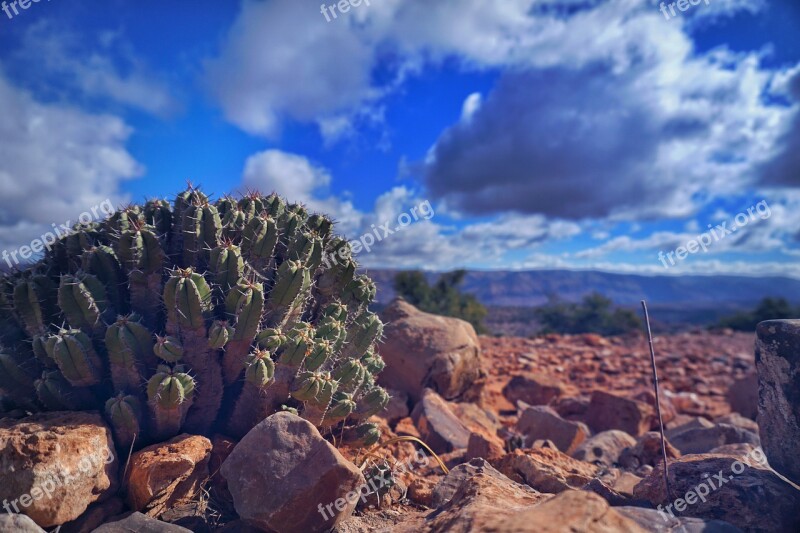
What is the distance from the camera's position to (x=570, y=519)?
236 centimetres

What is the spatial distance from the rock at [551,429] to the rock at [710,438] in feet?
4.32

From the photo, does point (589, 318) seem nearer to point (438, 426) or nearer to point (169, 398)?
point (438, 426)

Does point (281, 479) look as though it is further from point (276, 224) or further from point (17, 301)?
point (17, 301)

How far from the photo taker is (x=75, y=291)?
3828 millimetres

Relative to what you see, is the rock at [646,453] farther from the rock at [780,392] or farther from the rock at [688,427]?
the rock at [780,392]

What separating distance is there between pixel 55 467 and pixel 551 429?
642 cm

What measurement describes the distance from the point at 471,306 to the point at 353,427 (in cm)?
2324

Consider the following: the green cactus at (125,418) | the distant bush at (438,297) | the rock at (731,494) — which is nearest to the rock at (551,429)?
the rock at (731,494)

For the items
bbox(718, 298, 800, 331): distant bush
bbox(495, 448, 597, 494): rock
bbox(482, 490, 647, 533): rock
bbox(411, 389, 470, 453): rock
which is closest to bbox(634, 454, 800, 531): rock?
bbox(495, 448, 597, 494): rock

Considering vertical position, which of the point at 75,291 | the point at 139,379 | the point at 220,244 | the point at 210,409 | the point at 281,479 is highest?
Answer: the point at 220,244

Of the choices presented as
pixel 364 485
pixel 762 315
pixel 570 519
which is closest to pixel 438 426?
pixel 364 485

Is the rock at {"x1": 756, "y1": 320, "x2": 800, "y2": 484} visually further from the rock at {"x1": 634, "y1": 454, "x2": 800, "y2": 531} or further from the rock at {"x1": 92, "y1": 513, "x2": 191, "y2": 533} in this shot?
the rock at {"x1": 92, "y1": 513, "x2": 191, "y2": 533}

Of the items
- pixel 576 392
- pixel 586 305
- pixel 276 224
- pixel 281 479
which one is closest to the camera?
pixel 281 479

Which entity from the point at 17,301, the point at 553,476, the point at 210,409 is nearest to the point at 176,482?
the point at 210,409
